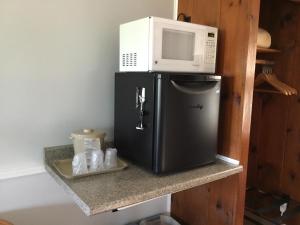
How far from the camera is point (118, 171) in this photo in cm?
135

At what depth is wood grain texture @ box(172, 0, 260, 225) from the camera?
142 cm

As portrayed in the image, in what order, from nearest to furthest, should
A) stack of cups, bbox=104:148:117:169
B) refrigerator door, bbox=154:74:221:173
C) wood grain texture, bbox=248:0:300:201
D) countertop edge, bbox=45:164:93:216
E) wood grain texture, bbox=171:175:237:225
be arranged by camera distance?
countertop edge, bbox=45:164:93:216, refrigerator door, bbox=154:74:221:173, stack of cups, bbox=104:148:117:169, wood grain texture, bbox=171:175:237:225, wood grain texture, bbox=248:0:300:201

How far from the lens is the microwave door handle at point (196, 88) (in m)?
1.25

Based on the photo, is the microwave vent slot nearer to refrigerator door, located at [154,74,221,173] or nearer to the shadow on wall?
refrigerator door, located at [154,74,221,173]

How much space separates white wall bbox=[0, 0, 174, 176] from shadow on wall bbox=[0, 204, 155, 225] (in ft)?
0.73

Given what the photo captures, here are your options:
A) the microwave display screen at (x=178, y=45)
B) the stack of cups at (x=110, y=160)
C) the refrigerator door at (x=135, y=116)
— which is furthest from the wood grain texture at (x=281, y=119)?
the stack of cups at (x=110, y=160)

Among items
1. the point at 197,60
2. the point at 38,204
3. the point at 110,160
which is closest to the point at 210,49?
the point at 197,60

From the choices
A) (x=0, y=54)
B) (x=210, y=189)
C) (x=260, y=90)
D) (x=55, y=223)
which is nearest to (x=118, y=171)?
(x=55, y=223)

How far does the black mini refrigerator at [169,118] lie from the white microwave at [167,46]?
0.08 metres

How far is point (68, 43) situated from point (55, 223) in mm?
939

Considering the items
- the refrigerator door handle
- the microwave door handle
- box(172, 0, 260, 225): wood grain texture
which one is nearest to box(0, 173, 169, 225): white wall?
the refrigerator door handle

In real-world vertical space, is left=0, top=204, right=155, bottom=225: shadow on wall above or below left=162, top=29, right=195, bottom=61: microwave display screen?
below

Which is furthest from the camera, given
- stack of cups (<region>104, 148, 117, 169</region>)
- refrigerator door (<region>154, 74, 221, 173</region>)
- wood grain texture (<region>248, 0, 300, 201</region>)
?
wood grain texture (<region>248, 0, 300, 201</region>)

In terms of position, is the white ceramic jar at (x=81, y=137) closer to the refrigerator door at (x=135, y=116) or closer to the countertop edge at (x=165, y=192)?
the refrigerator door at (x=135, y=116)
